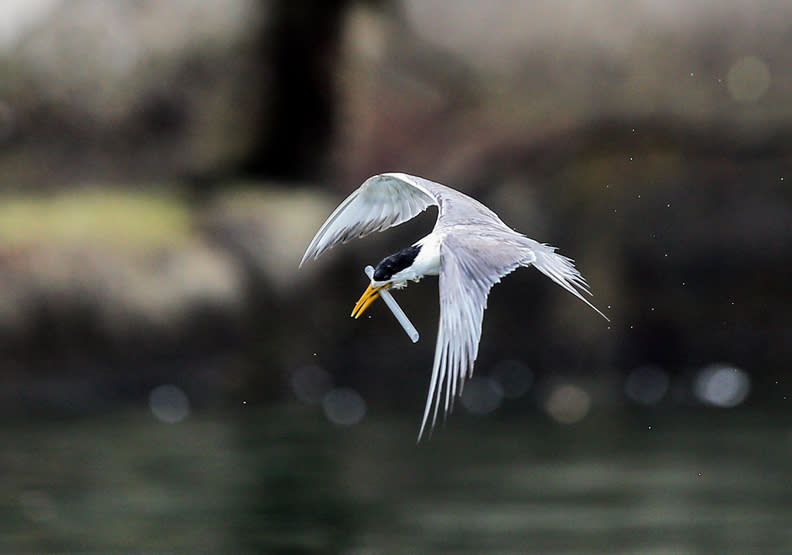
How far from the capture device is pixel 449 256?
3654 mm

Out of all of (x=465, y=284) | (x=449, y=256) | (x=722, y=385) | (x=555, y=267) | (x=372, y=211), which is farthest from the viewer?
(x=722, y=385)

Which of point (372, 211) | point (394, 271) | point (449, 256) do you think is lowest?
point (449, 256)

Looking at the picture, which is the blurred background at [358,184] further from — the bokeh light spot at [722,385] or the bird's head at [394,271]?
the bird's head at [394,271]

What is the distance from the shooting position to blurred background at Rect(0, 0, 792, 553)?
9273mm

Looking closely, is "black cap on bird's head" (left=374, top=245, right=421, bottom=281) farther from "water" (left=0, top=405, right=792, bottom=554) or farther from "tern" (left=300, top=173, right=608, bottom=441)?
"water" (left=0, top=405, right=792, bottom=554)

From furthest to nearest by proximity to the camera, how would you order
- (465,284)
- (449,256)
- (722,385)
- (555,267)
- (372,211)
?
(722,385) → (372,211) → (555,267) → (449,256) → (465,284)

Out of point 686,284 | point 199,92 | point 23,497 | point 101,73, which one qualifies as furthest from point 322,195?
point 23,497

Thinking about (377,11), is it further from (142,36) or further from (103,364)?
(103,364)

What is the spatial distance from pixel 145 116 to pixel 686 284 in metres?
3.92

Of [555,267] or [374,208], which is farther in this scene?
[374,208]

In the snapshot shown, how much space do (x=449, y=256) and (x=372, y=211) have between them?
109cm

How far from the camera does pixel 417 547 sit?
20.9 ft

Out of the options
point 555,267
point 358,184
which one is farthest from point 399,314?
point 358,184

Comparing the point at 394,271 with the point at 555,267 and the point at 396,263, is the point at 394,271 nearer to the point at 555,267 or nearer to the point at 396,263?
the point at 396,263
